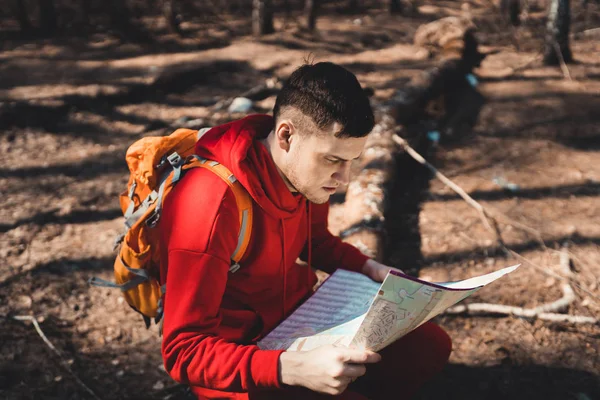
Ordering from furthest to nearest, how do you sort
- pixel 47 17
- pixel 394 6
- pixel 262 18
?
pixel 394 6 → pixel 262 18 → pixel 47 17

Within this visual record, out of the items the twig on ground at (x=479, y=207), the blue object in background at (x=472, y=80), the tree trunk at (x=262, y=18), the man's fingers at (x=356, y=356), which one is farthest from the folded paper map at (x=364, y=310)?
the tree trunk at (x=262, y=18)

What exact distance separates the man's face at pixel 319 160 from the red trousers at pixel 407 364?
902mm

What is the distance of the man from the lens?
5.97 feet

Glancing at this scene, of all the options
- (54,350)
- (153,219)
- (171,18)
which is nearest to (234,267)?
(153,219)

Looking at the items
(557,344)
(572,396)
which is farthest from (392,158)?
(572,396)

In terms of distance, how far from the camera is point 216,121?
5.87m

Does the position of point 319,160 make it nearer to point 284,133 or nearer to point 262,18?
point 284,133

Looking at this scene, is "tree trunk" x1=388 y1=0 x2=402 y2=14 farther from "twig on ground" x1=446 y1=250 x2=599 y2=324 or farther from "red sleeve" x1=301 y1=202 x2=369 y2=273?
"red sleeve" x1=301 y1=202 x2=369 y2=273

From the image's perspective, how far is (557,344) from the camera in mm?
3145

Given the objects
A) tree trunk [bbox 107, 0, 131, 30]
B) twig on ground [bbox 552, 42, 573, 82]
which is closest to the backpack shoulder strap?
twig on ground [bbox 552, 42, 573, 82]

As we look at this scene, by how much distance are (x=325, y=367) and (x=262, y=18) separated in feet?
29.6

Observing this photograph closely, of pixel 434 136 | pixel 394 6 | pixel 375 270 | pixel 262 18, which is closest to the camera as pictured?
pixel 375 270

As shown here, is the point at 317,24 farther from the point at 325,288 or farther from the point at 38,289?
the point at 325,288

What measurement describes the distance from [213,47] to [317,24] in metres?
3.07
